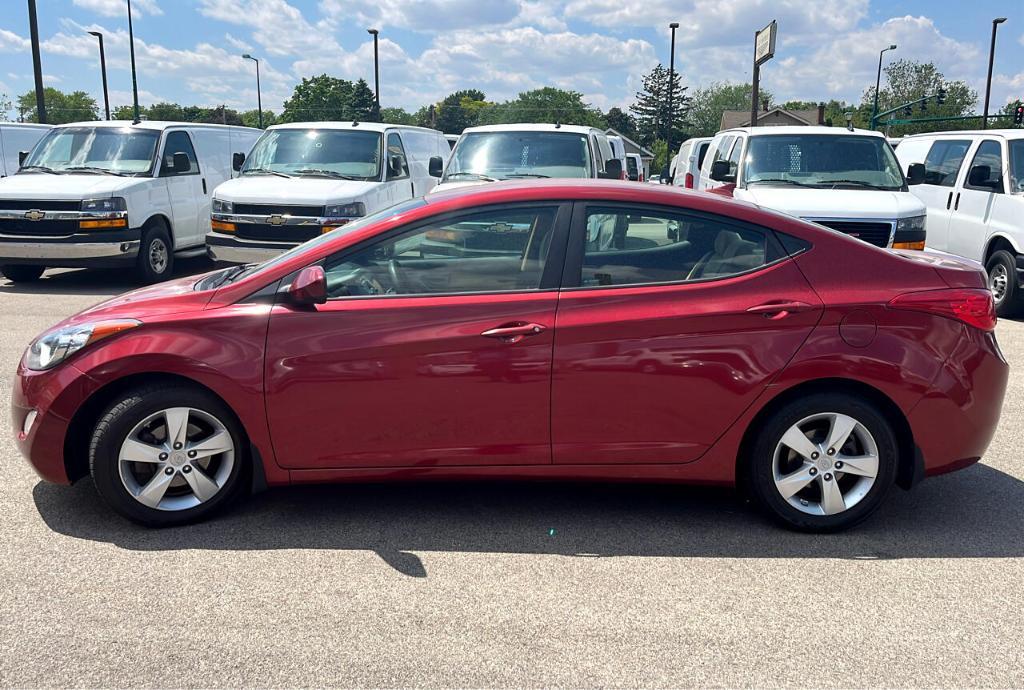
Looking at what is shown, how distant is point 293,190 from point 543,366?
8.11 meters

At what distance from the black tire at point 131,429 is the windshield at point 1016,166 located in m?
9.36

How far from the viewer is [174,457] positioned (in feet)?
14.0

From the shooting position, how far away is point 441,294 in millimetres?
4305

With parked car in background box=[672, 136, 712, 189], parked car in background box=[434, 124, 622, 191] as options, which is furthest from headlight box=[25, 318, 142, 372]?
parked car in background box=[672, 136, 712, 189]

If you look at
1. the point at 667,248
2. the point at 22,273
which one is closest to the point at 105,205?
the point at 22,273

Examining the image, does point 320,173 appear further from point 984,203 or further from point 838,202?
point 984,203

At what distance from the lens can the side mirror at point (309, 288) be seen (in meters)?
4.18

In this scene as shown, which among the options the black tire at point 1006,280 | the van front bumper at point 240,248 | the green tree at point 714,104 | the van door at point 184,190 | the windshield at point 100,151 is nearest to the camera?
the black tire at point 1006,280

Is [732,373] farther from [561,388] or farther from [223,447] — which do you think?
[223,447]

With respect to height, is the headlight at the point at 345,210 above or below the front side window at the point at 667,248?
below

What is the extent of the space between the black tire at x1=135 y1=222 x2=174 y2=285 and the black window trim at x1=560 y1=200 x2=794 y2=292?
9632 mm

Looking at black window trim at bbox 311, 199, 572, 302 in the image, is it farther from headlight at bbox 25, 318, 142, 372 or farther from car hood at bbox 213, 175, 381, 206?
car hood at bbox 213, 175, 381, 206

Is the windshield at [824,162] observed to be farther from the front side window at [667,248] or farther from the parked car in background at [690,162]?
the front side window at [667,248]

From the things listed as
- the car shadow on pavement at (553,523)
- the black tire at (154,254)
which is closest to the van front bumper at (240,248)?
the black tire at (154,254)
